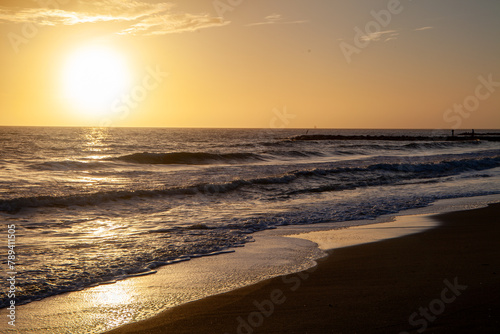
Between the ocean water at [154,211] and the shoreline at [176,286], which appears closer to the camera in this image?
the shoreline at [176,286]

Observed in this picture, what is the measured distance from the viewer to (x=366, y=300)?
5.83 meters

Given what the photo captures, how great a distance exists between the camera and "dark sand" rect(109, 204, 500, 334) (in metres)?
5.03

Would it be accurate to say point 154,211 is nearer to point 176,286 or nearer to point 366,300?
point 176,286

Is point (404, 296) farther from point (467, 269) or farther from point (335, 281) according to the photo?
point (467, 269)

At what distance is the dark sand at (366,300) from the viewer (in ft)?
16.5

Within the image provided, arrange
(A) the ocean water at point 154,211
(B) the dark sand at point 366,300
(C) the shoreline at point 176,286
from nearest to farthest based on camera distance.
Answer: (B) the dark sand at point 366,300, (C) the shoreline at point 176,286, (A) the ocean water at point 154,211

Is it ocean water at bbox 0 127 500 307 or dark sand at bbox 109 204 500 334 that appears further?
ocean water at bbox 0 127 500 307

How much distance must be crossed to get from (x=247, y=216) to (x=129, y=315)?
8616 mm

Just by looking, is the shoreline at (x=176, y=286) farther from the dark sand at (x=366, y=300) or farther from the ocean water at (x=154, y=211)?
the ocean water at (x=154, y=211)

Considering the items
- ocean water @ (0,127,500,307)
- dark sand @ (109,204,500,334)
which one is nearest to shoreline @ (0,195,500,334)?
dark sand @ (109,204,500,334)

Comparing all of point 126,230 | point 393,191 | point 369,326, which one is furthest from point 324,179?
point 369,326

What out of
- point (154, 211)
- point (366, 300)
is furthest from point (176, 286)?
point (154, 211)

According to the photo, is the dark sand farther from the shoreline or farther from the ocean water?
the ocean water

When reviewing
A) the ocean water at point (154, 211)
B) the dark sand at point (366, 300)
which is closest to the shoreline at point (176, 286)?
the dark sand at point (366, 300)
